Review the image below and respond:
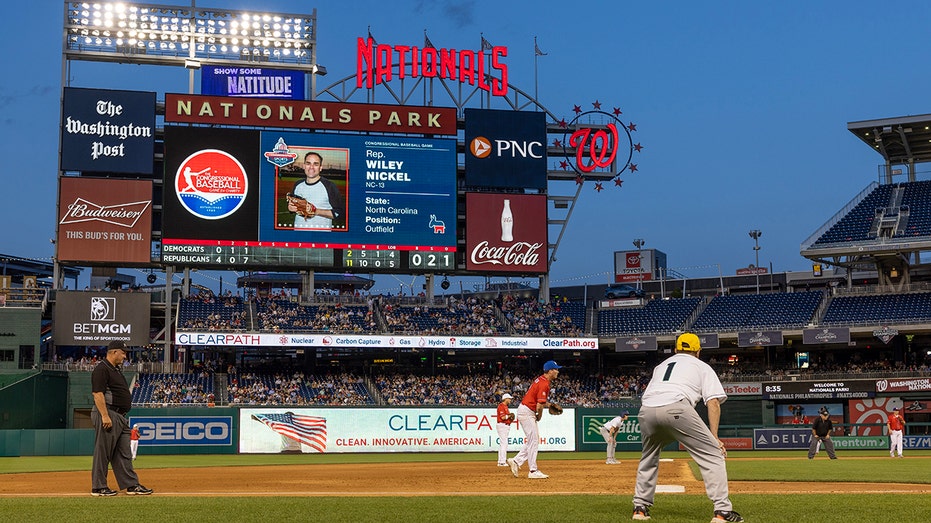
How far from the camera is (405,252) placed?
46812mm

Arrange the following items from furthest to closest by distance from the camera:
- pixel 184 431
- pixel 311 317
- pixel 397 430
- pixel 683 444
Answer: pixel 311 317 → pixel 397 430 → pixel 184 431 → pixel 683 444

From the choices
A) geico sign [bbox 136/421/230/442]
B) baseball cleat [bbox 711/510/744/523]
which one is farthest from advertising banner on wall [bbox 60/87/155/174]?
baseball cleat [bbox 711/510/744/523]

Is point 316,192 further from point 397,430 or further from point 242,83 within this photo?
point 397,430

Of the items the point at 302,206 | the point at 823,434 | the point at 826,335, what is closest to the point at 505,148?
the point at 302,206

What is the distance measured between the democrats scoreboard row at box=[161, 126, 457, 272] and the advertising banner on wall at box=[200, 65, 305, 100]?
8.57 feet

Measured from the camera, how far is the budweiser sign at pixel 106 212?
4503 centimetres

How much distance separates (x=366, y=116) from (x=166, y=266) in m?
11.6

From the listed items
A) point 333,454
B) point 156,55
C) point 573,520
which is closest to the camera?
Result: point 573,520

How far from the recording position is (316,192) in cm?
4647

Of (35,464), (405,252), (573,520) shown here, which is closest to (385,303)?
(405,252)

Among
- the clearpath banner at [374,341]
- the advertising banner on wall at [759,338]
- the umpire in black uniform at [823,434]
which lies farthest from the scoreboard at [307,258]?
the umpire in black uniform at [823,434]

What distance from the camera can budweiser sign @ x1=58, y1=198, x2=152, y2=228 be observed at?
148 ft

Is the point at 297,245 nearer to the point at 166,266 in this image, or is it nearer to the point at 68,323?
the point at 166,266

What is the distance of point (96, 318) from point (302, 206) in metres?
10.4
